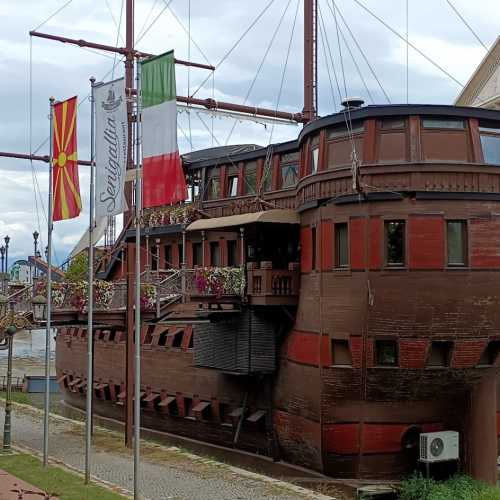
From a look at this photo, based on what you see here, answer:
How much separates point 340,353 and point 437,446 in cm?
372

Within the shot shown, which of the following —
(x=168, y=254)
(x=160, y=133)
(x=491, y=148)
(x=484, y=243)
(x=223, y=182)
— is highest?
(x=223, y=182)

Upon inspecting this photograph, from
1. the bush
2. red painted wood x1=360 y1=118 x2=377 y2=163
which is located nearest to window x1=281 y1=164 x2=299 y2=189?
red painted wood x1=360 y1=118 x2=377 y2=163

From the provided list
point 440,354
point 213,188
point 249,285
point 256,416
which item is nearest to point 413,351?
point 440,354

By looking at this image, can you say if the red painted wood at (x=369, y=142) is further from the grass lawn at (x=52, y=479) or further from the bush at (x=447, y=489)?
the grass lawn at (x=52, y=479)

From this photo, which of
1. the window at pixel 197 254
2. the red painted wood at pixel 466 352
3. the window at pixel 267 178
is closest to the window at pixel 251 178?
the window at pixel 267 178

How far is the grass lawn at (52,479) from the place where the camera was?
60.9ft

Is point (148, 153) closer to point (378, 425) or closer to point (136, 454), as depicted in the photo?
point (136, 454)

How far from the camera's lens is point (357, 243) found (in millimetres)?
23219

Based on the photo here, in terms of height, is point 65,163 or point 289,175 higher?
point 289,175

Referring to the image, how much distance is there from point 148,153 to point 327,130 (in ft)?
29.4

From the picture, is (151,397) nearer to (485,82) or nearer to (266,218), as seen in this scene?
(266,218)

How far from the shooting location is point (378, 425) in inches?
916

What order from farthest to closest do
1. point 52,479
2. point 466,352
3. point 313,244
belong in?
point 313,244 → point 466,352 → point 52,479

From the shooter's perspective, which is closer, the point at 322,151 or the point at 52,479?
the point at 52,479
